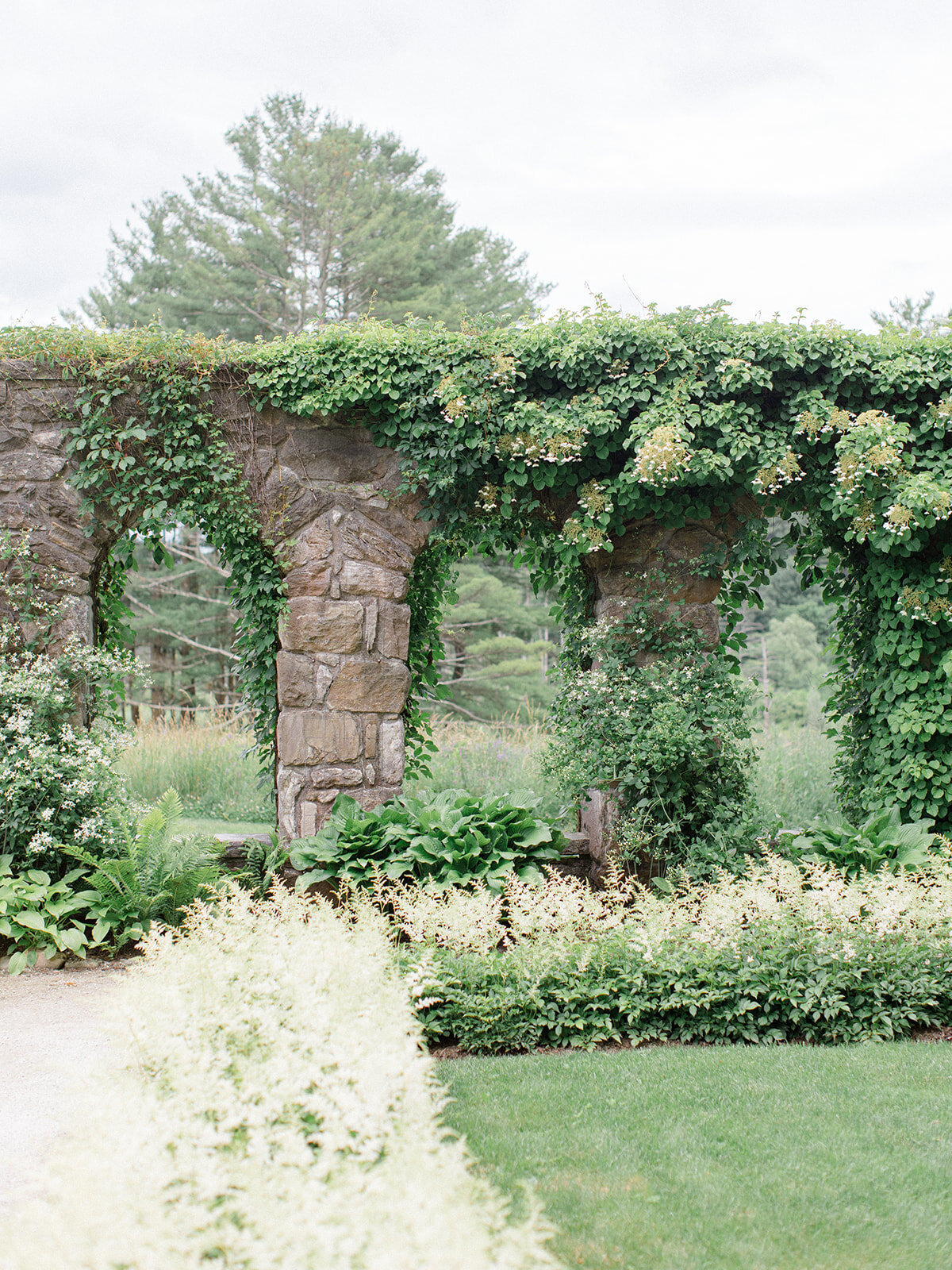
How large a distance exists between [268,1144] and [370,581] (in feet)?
11.7

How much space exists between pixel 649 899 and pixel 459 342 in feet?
10.2

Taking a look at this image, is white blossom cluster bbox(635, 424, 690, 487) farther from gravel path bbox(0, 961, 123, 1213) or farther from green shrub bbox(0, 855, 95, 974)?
green shrub bbox(0, 855, 95, 974)

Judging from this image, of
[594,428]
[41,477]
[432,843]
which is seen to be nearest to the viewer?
[432,843]

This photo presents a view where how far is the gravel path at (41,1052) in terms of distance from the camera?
253 cm

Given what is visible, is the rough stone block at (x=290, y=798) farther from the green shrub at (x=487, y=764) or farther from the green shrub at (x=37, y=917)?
the green shrub at (x=487, y=764)

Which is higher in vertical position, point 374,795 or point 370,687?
point 370,687

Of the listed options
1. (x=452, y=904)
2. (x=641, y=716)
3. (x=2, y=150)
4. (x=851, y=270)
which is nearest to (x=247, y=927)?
(x=452, y=904)

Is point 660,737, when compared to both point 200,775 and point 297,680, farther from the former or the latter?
point 200,775

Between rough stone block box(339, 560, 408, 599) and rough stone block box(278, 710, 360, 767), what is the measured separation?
723 mm

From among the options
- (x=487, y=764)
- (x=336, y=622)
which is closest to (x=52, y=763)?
(x=336, y=622)

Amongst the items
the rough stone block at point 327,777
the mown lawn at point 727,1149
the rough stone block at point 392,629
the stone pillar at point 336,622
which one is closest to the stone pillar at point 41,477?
the stone pillar at point 336,622

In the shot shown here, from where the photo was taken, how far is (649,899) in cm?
409

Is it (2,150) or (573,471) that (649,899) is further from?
(2,150)

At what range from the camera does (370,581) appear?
5270 mm
